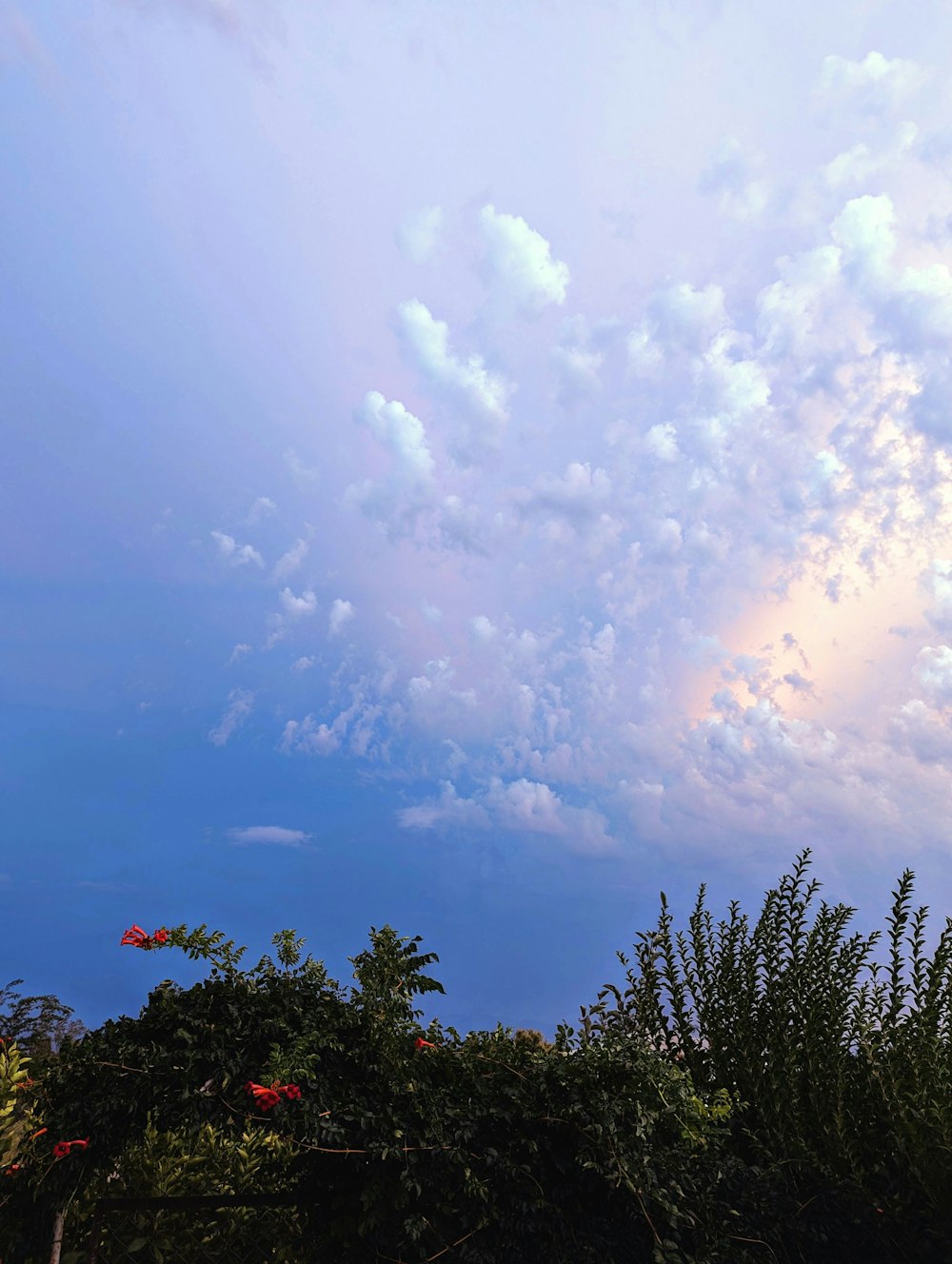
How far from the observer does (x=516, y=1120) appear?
12.3 feet

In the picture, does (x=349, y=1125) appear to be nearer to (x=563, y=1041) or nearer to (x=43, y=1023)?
(x=563, y=1041)

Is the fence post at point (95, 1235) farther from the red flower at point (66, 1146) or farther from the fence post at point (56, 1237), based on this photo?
the red flower at point (66, 1146)

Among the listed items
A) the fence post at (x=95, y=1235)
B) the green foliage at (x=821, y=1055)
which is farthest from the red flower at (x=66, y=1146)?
the green foliage at (x=821, y=1055)

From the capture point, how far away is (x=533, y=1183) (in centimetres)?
357

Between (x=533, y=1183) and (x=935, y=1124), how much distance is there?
194 cm

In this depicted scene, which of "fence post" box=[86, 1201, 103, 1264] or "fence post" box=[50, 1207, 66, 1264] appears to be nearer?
"fence post" box=[50, 1207, 66, 1264]

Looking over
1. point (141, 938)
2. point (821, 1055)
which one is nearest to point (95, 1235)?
point (141, 938)

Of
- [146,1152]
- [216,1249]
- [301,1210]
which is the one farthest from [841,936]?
[146,1152]

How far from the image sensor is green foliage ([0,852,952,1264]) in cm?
355

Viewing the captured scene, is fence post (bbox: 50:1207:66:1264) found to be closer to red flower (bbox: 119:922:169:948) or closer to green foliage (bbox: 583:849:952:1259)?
red flower (bbox: 119:922:169:948)

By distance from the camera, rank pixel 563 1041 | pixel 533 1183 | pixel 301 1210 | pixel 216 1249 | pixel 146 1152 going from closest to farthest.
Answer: pixel 533 1183
pixel 301 1210
pixel 563 1041
pixel 216 1249
pixel 146 1152

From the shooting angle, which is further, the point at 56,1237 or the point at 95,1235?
the point at 95,1235

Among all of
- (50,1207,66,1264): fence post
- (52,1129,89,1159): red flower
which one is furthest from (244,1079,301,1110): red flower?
(50,1207,66,1264): fence post

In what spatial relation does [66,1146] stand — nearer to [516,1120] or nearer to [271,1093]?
[271,1093]
